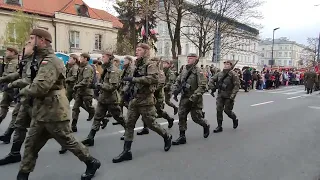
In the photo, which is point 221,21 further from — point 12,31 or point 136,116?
point 136,116

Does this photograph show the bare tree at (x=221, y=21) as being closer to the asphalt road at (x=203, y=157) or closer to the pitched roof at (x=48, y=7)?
the pitched roof at (x=48, y=7)

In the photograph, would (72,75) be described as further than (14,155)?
Yes

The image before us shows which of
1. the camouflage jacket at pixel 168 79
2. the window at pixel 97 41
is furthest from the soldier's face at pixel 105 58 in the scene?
the window at pixel 97 41

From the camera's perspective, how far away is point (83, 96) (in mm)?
7527

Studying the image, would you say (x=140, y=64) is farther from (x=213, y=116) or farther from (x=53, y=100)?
(x=213, y=116)

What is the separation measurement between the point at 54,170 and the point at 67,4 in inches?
1531

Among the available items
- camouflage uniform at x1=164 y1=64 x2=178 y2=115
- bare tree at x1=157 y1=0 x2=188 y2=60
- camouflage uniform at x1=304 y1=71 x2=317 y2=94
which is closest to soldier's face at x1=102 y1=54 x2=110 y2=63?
camouflage uniform at x1=164 y1=64 x2=178 y2=115

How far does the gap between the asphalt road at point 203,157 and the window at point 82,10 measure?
3398cm

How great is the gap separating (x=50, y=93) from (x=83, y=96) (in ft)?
11.6

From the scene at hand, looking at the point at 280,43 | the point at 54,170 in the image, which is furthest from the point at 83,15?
the point at 280,43

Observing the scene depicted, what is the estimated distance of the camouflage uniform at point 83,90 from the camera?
6871 millimetres

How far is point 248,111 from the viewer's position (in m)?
12.1

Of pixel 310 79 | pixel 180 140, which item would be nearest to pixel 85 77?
pixel 180 140

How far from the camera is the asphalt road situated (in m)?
4.82
